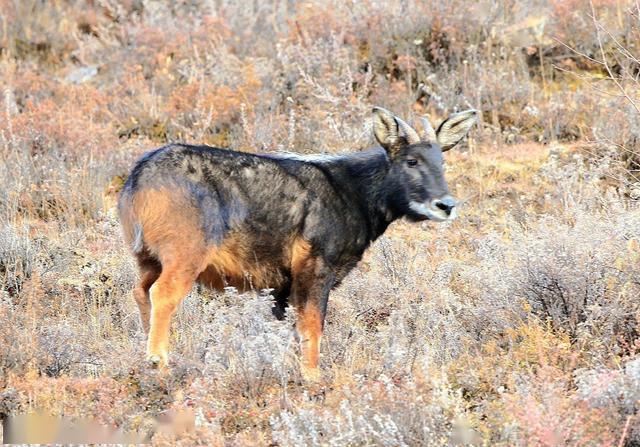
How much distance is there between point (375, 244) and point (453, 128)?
92.1 inches

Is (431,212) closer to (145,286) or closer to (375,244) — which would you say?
(145,286)

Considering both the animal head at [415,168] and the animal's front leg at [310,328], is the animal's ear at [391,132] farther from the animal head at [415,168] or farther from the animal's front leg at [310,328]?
the animal's front leg at [310,328]

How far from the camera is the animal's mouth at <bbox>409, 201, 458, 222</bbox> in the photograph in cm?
786

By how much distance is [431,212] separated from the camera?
312 inches

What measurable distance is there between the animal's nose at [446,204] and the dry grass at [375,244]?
0.68m

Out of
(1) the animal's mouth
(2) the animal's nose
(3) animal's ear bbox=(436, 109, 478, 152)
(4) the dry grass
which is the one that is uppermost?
(3) animal's ear bbox=(436, 109, 478, 152)

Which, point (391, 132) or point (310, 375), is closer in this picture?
point (310, 375)

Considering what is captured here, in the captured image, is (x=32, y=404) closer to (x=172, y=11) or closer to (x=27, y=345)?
(x=27, y=345)

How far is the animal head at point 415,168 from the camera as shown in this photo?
7938 mm

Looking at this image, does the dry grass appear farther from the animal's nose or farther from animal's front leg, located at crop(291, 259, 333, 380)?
the animal's nose

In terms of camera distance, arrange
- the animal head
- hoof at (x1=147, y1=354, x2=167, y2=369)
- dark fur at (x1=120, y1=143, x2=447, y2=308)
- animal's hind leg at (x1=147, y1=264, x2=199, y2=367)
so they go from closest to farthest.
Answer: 1. hoof at (x1=147, y1=354, x2=167, y2=369)
2. animal's hind leg at (x1=147, y1=264, x2=199, y2=367)
3. dark fur at (x1=120, y1=143, x2=447, y2=308)
4. the animal head

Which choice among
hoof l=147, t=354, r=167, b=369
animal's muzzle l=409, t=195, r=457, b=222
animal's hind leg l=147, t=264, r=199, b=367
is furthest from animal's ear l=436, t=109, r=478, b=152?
hoof l=147, t=354, r=167, b=369

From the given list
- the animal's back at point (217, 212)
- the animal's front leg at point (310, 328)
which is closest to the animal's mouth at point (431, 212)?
the animal's back at point (217, 212)

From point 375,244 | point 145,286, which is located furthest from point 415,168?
point 375,244
